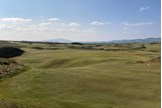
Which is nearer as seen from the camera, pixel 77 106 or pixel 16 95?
pixel 77 106

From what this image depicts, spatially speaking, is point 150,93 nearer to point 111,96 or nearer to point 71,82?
point 111,96

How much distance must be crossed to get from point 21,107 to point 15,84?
14560 mm

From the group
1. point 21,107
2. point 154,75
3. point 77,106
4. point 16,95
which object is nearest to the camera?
point 21,107

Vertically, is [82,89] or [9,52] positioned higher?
[9,52]

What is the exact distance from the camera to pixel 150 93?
39906mm

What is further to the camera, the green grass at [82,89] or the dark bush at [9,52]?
the dark bush at [9,52]

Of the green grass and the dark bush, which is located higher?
the dark bush

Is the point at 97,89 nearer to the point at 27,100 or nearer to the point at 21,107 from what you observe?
the point at 27,100

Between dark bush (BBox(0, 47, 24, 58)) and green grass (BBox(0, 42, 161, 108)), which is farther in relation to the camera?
dark bush (BBox(0, 47, 24, 58))

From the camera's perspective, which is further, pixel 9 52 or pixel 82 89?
pixel 9 52

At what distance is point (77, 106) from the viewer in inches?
1297

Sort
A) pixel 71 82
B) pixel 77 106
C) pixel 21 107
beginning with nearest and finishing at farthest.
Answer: pixel 21 107, pixel 77 106, pixel 71 82

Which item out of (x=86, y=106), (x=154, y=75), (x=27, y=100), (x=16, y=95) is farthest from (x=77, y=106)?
(x=154, y=75)

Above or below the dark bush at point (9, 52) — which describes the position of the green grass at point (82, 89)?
below
